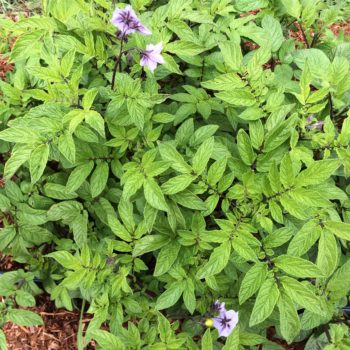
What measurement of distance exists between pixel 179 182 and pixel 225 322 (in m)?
0.60

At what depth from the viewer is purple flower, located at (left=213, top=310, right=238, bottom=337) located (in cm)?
172

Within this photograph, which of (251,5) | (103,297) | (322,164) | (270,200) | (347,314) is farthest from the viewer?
(251,5)

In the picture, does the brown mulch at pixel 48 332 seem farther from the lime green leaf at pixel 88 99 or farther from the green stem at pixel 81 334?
the lime green leaf at pixel 88 99

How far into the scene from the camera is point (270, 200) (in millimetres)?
1627

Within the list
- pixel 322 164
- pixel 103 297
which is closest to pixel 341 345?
pixel 322 164

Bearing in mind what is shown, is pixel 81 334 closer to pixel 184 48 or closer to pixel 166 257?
pixel 166 257

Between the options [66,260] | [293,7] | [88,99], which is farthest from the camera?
[293,7]

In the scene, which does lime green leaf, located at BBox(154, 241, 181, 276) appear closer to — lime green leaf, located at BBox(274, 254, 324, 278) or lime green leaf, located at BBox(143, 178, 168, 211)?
lime green leaf, located at BBox(143, 178, 168, 211)

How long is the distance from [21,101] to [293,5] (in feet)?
4.60

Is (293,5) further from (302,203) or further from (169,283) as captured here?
(169,283)

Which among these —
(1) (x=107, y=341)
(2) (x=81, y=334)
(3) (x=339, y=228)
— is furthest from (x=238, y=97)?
(2) (x=81, y=334)

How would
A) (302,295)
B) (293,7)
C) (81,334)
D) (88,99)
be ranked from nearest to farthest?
(302,295) → (88,99) → (81,334) → (293,7)

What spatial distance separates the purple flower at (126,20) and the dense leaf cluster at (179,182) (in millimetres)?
200

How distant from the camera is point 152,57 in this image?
1.73 meters
